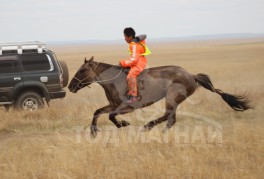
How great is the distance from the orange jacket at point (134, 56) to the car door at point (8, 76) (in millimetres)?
4795

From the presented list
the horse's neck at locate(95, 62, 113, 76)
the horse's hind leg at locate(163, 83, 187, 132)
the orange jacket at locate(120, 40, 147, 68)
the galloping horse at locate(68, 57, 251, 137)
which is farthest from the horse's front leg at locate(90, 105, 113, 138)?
the horse's hind leg at locate(163, 83, 187, 132)

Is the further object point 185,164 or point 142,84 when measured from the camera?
point 142,84

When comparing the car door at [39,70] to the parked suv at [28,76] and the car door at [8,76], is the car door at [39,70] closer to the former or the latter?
the parked suv at [28,76]

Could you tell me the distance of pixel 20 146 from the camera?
316 inches

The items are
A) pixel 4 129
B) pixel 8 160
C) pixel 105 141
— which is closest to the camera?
pixel 8 160

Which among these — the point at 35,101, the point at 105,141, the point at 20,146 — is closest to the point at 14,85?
the point at 35,101

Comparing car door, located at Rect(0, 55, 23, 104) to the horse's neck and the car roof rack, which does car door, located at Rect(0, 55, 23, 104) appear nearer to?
the car roof rack

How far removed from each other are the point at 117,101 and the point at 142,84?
68 centimetres

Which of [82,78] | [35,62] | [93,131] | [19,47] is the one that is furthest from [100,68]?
[19,47]

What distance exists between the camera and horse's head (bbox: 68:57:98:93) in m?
8.99

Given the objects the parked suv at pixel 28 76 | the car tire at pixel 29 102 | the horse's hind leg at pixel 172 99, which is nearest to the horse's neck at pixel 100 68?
the horse's hind leg at pixel 172 99

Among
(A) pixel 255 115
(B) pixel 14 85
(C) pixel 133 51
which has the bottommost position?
(A) pixel 255 115

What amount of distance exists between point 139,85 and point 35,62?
186 inches

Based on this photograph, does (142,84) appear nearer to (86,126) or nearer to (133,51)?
(133,51)
